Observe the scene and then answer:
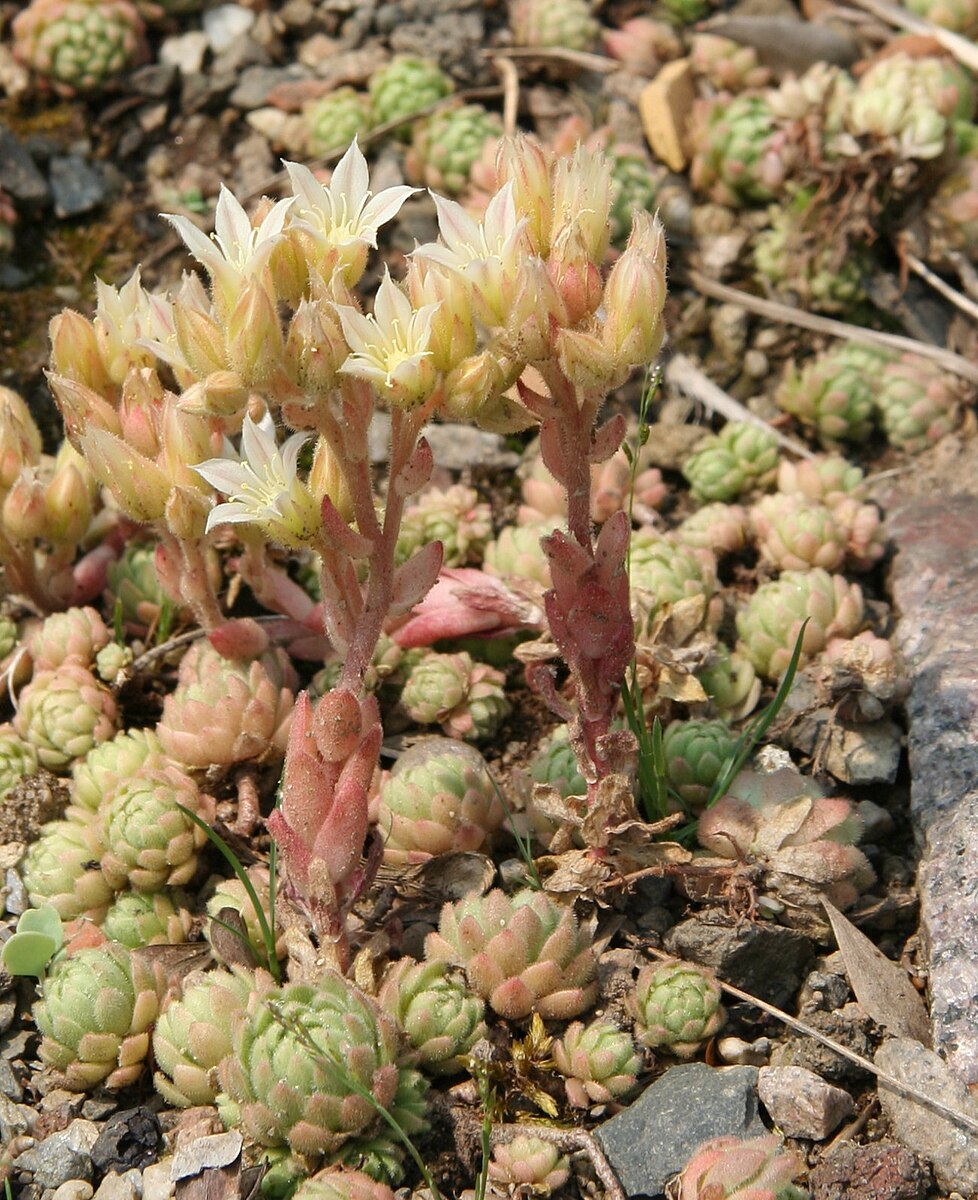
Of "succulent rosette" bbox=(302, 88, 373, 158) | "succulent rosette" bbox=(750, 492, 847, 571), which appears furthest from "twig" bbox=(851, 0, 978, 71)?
"succulent rosette" bbox=(750, 492, 847, 571)

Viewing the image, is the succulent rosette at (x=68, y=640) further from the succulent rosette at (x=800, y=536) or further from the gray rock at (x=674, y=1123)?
the succulent rosette at (x=800, y=536)

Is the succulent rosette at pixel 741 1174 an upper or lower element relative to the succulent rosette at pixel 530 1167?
upper

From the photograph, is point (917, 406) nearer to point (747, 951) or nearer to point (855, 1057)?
point (747, 951)

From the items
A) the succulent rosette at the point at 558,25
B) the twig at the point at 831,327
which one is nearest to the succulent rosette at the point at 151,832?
the twig at the point at 831,327

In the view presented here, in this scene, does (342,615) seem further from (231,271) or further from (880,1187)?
(880,1187)

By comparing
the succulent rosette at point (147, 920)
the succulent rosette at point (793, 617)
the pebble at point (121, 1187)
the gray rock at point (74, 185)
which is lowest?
the pebble at point (121, 1187)

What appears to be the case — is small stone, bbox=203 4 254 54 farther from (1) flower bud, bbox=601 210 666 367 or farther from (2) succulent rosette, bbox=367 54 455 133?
(1) flower bud, bbox=601 210 666 367

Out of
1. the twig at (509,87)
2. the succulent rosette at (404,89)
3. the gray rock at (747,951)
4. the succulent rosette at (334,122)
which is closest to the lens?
the gray rock at (747,951)

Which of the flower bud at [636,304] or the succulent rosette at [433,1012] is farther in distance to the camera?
the succulent rosette at [433,1012]
